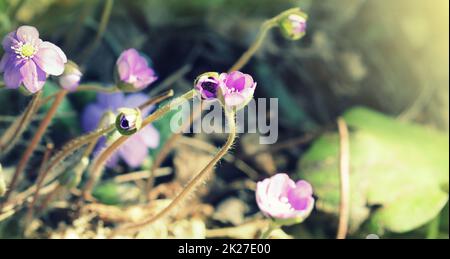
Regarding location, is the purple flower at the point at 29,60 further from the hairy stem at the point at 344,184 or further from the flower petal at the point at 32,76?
the hairy stem at the point at 344,184

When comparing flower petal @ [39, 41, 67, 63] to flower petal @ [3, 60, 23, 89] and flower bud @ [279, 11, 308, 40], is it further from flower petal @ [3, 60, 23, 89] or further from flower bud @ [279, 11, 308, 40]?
flower bud @ [279, 11, 308, 40]

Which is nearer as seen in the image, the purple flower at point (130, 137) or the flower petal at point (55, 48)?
the flower petal at point (55, 48)

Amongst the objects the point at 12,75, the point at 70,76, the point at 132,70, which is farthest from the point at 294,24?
the point at 12,75

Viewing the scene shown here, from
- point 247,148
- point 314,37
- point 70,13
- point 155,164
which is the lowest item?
point 155,164

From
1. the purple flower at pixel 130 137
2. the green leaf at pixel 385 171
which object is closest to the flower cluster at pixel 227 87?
the purple flower at pixel 130 137

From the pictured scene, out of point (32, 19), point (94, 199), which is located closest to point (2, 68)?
point (94, 199)

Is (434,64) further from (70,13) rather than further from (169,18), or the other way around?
(70,13)
